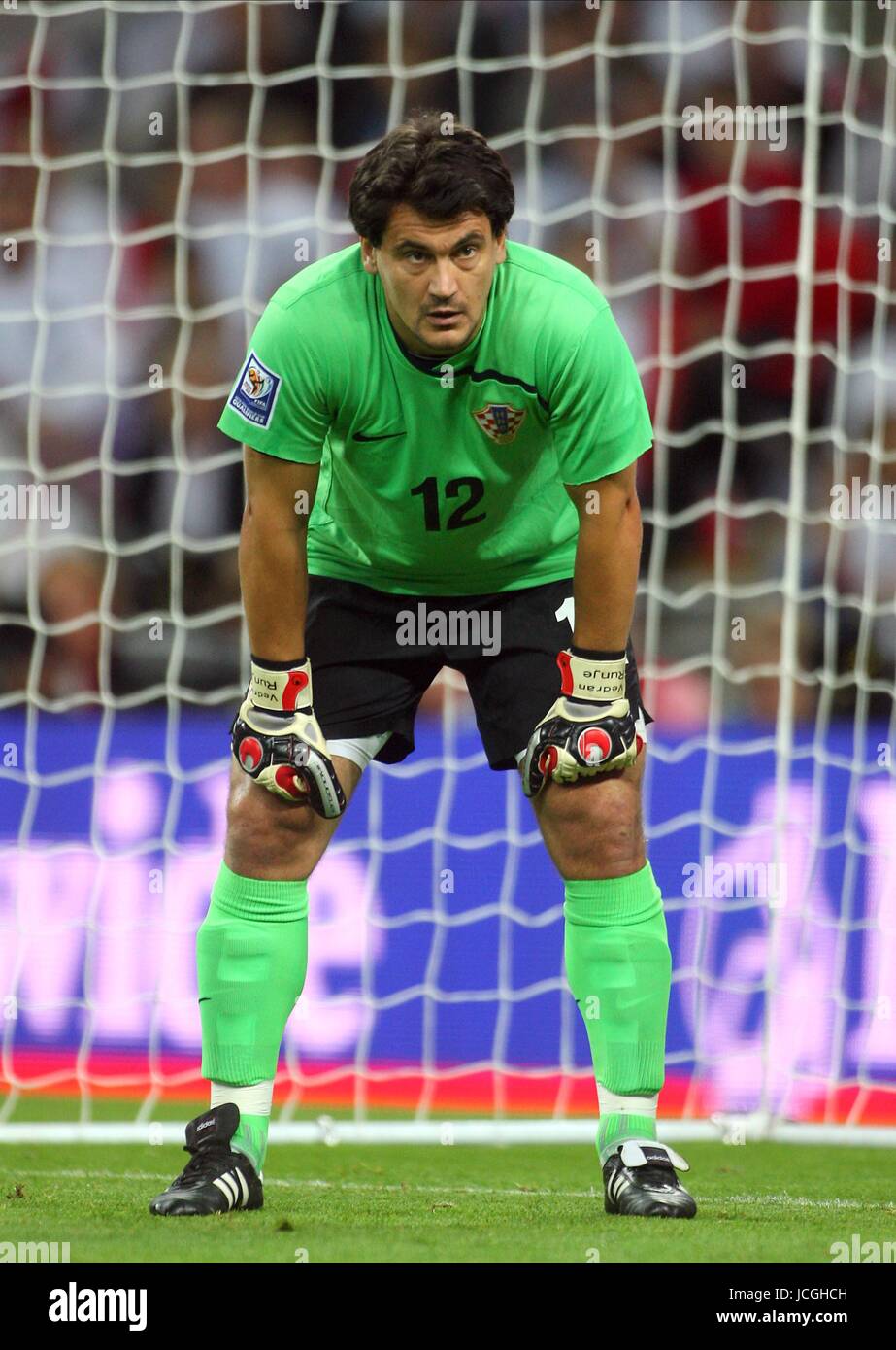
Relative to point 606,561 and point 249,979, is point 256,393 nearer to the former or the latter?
point 606,561

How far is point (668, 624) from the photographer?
5.92 metres

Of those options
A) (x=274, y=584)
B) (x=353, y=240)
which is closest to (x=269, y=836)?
(x=274, y=584)

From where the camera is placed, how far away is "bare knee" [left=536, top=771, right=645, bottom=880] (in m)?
2.95

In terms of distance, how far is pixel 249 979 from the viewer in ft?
9.64

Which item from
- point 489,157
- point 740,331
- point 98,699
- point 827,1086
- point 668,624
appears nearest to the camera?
point 489,157

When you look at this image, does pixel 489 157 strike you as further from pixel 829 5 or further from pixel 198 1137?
pixel 829 5

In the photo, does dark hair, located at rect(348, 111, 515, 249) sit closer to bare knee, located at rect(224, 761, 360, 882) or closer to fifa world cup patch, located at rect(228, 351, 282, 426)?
fifa world cup patch, located at rect(228, 351, 282, 426)

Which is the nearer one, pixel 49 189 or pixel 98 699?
pixel 98 699

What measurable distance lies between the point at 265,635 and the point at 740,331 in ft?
12.6

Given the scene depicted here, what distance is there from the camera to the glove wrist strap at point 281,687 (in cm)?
294

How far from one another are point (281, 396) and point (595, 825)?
33.6 inches

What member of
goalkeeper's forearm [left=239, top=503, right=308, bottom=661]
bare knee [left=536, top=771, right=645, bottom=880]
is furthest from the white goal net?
goalkeeper's forearm [left=239, top=503, right=308, bottom=661]
